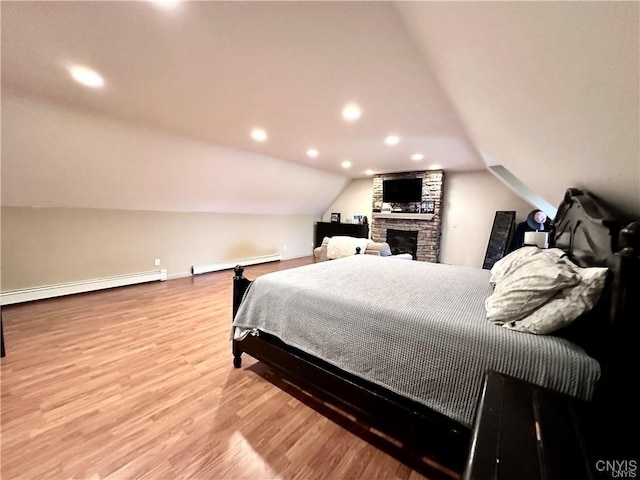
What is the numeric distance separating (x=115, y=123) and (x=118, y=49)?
170 cm

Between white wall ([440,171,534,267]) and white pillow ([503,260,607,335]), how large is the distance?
525cm

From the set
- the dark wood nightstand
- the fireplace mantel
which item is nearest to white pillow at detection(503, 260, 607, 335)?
the dark wood nightstand

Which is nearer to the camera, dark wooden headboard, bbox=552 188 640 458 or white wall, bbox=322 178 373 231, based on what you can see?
dark wooden headboard, bbox=552 188 640 458

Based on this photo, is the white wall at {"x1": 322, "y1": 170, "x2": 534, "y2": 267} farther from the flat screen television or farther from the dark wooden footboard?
the dark wooden footboard

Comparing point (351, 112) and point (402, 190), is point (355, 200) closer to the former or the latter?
point (402, 190)

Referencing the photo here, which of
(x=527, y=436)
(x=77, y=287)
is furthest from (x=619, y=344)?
(x=77, y=287)

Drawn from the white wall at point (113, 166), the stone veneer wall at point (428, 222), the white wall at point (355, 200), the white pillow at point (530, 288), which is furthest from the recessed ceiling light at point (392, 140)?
the white wall at point (355, 200)

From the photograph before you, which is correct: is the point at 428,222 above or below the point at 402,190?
below

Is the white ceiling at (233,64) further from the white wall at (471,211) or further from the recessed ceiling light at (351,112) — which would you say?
the white wall at (471,211)

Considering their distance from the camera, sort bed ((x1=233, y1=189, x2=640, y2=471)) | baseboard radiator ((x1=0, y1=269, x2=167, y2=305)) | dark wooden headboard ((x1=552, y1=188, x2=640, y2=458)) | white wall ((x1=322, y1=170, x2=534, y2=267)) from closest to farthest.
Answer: dark wooden headboard ((x1=552, y1=188, x2=640, y2=458)) → bed ((x1=233, y1=189, x2=640, y2=471)) → baseboard radiator ((x1=0, y1=269, x2=167, y2=305)) → white wall ((x1=322, y1=170, x2=534, y2=267))

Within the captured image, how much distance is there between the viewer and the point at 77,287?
12.2 ft

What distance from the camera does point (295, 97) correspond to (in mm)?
2334

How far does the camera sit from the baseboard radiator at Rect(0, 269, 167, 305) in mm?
3234

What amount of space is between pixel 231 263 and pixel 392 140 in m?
4.21
